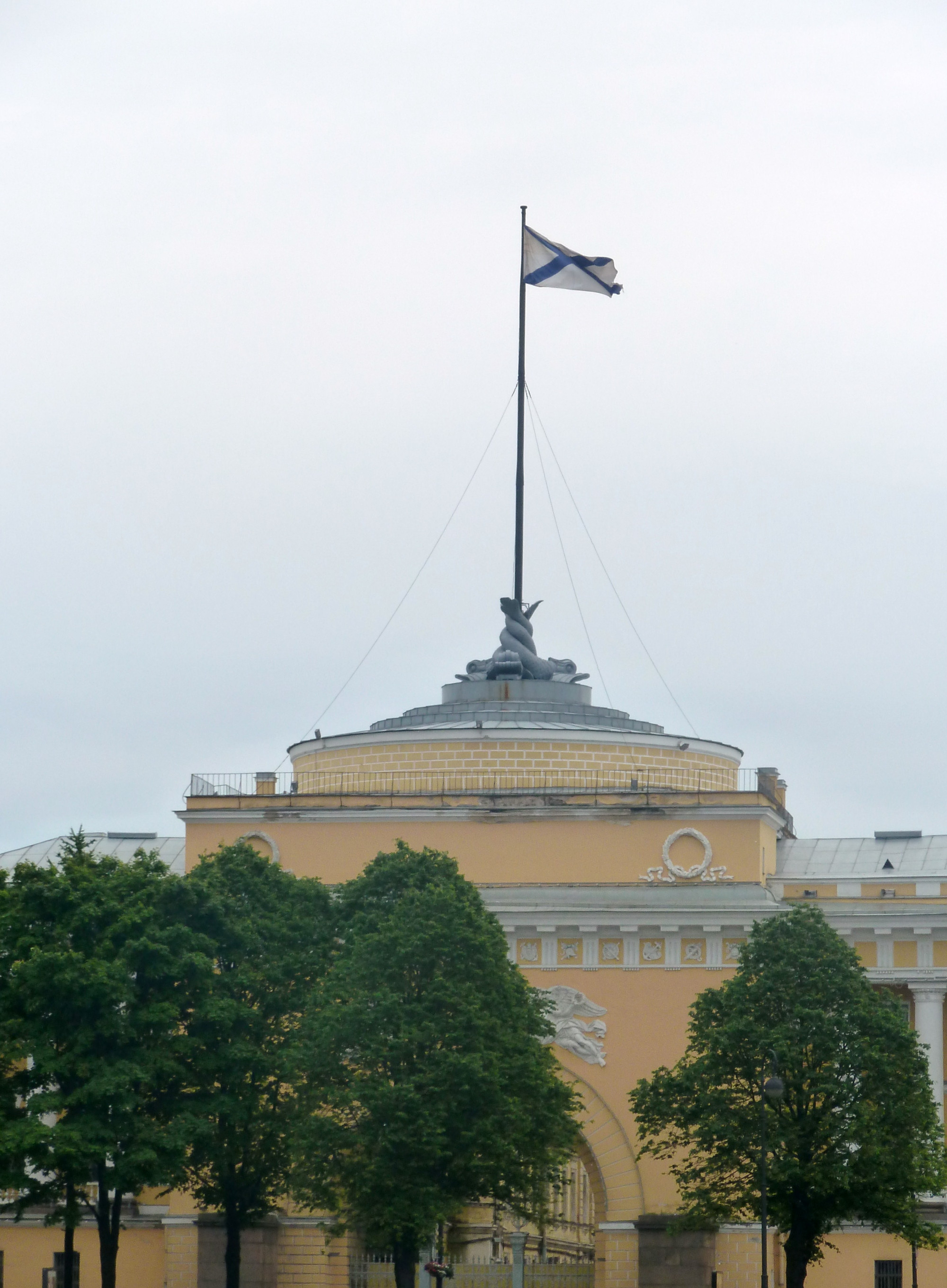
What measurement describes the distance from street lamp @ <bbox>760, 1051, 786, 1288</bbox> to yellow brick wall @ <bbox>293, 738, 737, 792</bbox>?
43.6 ft

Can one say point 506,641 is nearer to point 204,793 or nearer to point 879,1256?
point 204,793

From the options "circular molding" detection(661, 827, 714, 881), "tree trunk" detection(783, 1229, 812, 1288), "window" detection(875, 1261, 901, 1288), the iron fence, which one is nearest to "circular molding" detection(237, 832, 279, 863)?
"circular molding" detection(661, 827, 714, 881)

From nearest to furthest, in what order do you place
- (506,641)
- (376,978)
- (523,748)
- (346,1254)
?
(376,978) → (346,1254) → (523,748) → (506,641)

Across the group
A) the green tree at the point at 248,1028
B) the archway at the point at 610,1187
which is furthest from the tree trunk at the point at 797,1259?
the green tree at the point at 248,1028

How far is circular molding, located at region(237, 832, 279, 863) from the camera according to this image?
59.4 metres

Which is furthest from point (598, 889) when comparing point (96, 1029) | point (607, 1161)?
point (96, 1029)

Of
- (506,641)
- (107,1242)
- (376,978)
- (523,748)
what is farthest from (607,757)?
(107,1242)

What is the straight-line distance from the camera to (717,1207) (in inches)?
1944

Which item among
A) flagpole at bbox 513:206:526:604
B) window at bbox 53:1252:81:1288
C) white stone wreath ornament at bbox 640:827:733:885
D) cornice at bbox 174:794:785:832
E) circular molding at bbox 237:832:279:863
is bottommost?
window at bbox 53:1252:81:1288

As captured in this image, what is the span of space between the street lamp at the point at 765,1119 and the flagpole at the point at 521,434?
2109cm

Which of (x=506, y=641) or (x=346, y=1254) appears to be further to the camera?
(x=506, y=641)

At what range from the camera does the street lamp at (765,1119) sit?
44625 millimetres

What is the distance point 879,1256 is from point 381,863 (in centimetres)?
1579

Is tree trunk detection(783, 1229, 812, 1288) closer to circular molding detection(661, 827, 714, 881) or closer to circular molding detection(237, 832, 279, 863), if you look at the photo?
circular molding detection(661, 827, 714, 881)
